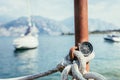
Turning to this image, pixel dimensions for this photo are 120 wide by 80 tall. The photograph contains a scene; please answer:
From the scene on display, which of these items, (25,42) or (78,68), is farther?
(25,42)

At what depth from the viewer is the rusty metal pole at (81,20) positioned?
267 centimetres

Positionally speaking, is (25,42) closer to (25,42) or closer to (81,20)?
(25,42)

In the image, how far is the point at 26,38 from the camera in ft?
94.2

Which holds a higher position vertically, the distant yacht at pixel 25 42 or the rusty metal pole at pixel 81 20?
the rusty metal pole at pixel 81 20

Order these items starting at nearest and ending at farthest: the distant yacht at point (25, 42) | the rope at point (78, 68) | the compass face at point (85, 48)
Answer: the rope at point (78, 68), the compass face at point (85, 48), the distant yacht at point (25, 42)

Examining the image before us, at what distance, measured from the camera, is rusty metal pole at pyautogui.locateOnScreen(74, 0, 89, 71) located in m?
2.67

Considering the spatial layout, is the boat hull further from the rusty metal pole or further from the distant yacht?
the rusty metal pole

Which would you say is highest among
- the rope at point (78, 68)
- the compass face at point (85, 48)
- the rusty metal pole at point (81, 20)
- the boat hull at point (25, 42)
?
the rusty metal pole at point (81, 20)

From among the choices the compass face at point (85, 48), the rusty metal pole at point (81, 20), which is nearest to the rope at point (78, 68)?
the compass face at point (85, 48)

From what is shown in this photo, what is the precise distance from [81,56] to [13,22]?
8796 cm

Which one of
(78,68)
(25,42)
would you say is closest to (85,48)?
(78,68)

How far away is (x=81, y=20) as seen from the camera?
2.68m

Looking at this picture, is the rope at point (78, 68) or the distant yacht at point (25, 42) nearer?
the rope at point (78, 68)

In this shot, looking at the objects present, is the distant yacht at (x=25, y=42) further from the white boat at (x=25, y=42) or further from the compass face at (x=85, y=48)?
the compass face at (x=85, y=48)
